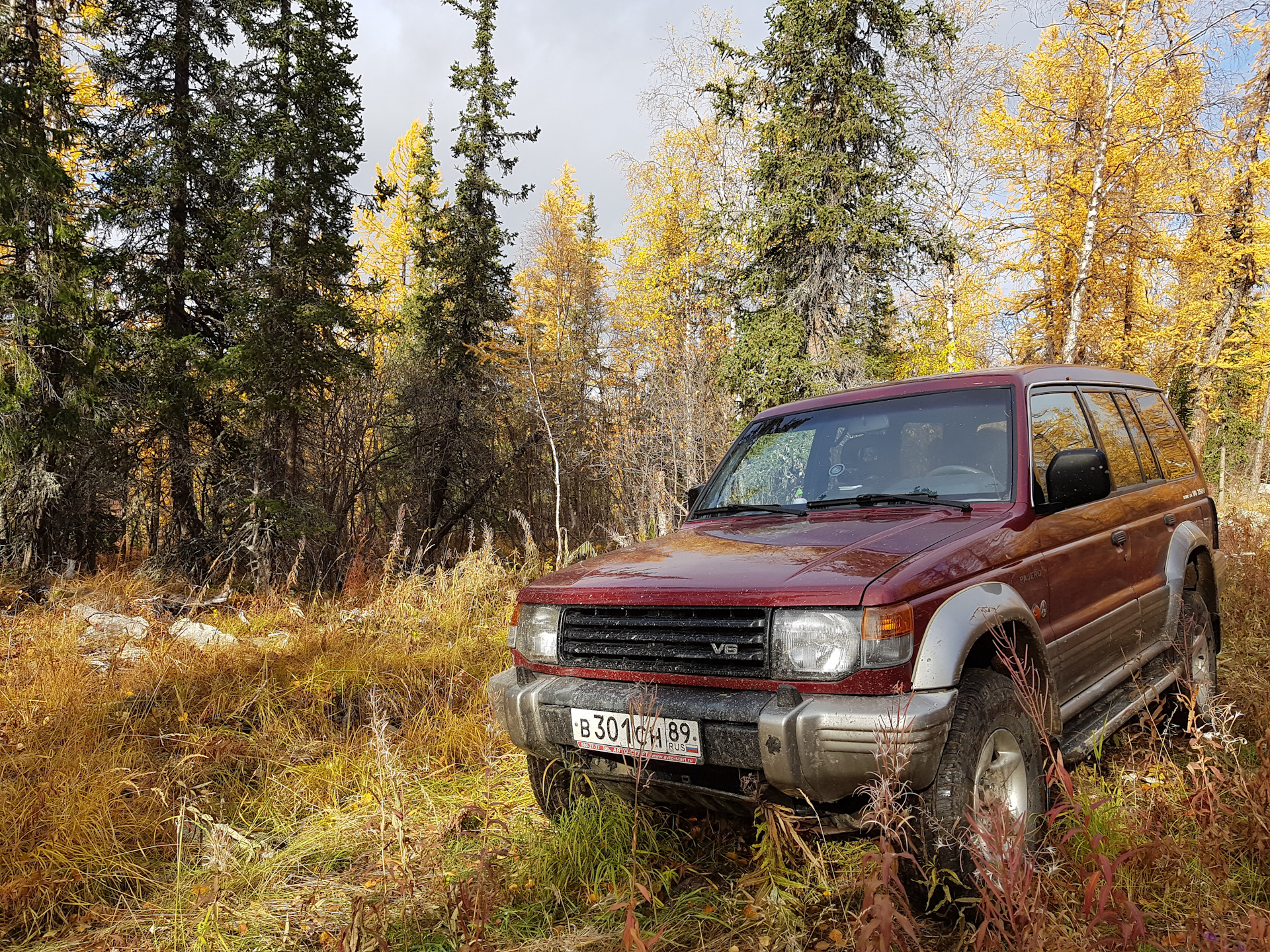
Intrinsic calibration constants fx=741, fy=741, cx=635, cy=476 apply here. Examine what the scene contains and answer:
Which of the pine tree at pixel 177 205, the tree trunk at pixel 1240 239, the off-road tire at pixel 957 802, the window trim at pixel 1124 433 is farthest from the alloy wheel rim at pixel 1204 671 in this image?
the tree trunk at pixel 1240 239

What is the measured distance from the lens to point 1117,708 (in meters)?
3.58

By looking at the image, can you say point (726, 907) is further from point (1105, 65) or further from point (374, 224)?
point (374, 224)

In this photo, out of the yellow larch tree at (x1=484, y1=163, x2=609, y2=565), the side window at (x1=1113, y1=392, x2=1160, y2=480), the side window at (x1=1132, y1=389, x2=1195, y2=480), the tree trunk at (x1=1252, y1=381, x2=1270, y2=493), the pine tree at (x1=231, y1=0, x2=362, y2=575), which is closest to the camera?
the side window at (x1=1113, y1=392, x2=1160, y2=480)

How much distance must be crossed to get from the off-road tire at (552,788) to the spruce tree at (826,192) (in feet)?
33.1

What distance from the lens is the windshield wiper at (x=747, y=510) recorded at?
11.7ft

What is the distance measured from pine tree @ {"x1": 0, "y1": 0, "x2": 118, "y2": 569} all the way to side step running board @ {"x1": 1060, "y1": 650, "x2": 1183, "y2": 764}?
11.7 m

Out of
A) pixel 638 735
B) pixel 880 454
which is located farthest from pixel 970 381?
pixel 638 735

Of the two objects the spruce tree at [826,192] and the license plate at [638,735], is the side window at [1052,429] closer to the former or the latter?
the license plate at [638,735]

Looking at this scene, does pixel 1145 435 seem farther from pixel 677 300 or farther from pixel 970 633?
pixel 677 300

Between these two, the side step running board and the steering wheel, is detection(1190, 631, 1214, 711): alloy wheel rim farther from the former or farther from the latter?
the steering wheel

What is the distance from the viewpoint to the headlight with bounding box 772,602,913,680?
2.32m

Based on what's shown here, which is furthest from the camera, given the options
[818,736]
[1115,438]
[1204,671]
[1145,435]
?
[1145,435]

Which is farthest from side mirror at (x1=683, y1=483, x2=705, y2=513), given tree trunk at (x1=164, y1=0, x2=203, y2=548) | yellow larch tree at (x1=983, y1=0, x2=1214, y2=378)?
yellow larch tree at (x1=983, y1=0, x2=1214, y2=378)

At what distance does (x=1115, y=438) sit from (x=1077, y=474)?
4.60 feet
